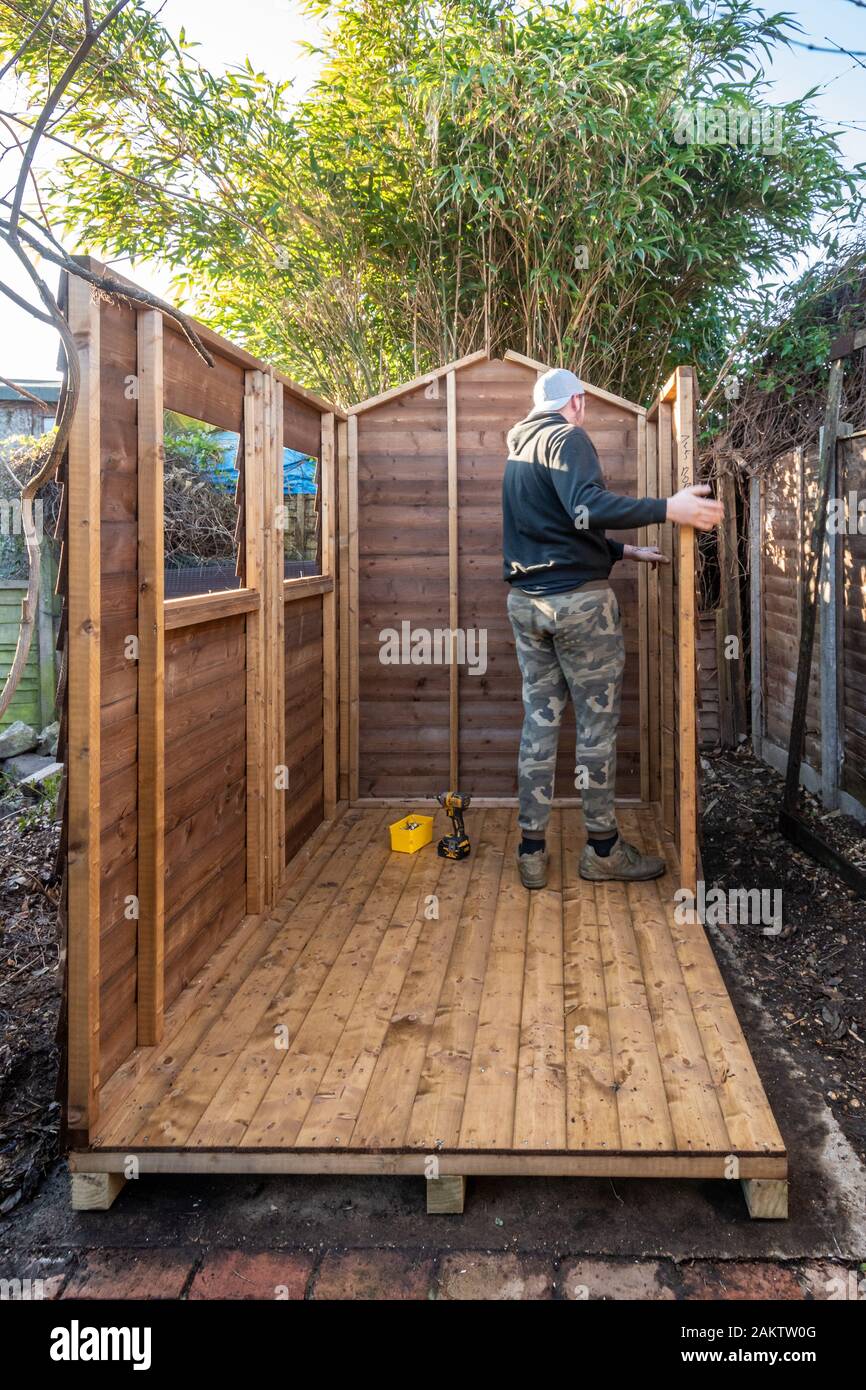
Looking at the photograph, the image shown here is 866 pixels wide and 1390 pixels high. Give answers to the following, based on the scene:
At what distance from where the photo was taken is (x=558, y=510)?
10.9ft

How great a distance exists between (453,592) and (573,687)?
1.37m

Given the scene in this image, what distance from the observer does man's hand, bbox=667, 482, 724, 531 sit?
295 cm

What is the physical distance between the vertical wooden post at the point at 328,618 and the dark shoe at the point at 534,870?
1242 mm

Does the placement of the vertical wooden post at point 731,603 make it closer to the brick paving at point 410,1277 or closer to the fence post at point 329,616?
the fence post at point 329,616

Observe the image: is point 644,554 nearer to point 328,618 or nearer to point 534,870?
point 534,870

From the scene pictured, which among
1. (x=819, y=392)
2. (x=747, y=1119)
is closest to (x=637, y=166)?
(x=819, y=392)

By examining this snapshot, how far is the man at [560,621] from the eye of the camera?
10.9ft

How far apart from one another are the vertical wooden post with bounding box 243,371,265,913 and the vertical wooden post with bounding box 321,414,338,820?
1.16m

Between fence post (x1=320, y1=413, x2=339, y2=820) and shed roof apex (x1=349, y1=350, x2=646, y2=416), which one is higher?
shed roof apex (x1=349, y1=350, x2=646, y2=416)

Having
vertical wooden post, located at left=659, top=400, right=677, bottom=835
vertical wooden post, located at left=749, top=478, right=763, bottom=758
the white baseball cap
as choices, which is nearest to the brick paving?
vertical wooden post, located at left=659, top=400, right=677, bottom=835

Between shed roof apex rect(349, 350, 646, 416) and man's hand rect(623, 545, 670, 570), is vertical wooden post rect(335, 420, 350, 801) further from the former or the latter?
man's hand rect(623, 545, 670, 570)

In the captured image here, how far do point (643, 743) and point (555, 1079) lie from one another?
265cm

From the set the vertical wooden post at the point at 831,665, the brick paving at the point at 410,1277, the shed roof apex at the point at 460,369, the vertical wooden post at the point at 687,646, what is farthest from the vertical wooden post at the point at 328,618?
the brick paving at the point at 410,1277
